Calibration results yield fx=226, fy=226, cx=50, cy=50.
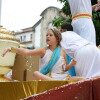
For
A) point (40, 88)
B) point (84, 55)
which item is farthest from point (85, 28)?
point (40, 88)

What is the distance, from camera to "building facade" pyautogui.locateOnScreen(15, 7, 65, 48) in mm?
25250

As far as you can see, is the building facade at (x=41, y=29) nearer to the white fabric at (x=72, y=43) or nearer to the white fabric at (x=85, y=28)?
the white fabric at (x=85, y=28)

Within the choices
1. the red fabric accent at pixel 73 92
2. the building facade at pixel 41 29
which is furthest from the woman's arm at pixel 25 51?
the building facade at pixel 41 29

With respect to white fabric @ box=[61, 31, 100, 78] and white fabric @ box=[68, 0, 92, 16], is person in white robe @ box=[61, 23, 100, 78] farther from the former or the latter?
white fabric @ box=[68, 0, 92, 16]

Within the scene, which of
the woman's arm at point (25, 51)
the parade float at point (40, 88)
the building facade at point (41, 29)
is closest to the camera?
the parade float at point (40, 88)

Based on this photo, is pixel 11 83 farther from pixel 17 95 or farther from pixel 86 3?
pixel 86 3

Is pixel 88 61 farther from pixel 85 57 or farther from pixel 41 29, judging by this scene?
pixel 41 29

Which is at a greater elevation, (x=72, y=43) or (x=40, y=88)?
(x=72, y=43)

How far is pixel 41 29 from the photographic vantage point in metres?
26.8

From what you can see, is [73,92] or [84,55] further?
[84,55]

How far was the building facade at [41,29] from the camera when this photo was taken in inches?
994

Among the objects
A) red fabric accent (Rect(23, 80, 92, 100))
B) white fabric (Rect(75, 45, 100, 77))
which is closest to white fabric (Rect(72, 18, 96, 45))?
white fabric (Rect(75, 45, 100, 77))

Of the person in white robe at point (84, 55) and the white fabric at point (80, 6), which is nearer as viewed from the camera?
the person in white robe at point (84, 55)

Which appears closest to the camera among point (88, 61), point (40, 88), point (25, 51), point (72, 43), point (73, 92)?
point (73, 92)
